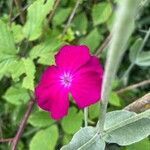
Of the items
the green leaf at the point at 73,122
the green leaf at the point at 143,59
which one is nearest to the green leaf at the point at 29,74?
the green leaf at the point at 73,122

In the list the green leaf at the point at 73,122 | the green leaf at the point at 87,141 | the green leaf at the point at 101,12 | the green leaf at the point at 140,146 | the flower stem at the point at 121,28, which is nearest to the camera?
the flower stem at the point at 121,28

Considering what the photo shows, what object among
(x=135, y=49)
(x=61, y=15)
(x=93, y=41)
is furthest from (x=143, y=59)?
(x=61, y=15)

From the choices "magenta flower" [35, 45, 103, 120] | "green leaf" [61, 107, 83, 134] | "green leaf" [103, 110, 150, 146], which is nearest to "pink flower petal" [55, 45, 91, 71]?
"magenta flower" [35, 45, 103, 120]

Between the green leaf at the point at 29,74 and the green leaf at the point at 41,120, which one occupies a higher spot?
the green leaf at the point at 29,74

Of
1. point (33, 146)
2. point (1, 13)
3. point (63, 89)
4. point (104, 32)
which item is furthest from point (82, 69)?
point (1, 13)

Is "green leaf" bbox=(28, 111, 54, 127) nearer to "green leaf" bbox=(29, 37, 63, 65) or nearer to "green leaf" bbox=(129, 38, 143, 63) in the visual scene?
"green leaf" bbox=(29, 37, 63, 65)

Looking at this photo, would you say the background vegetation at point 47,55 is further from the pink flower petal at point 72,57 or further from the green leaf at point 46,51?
the pink flower petal at point 72,57
